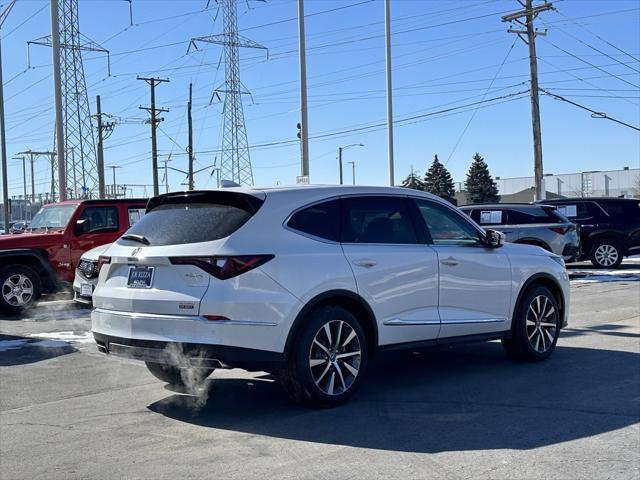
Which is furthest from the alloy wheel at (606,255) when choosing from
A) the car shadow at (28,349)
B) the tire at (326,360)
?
the tire at (326,360)

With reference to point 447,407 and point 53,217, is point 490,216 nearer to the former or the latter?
point 53,217

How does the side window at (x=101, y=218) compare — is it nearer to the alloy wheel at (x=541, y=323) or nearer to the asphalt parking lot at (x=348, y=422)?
the asphalt parking lot at (x=348, y=422)

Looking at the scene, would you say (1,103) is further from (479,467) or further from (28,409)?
(479,467)

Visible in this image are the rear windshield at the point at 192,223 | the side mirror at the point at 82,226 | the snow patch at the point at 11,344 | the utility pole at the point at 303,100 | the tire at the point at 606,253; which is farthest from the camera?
the utility pole at the point at 303,100

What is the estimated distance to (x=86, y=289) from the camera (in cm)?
1059

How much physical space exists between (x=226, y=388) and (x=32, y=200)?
94467 millimetres

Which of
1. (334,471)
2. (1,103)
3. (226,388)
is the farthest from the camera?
(1,103)

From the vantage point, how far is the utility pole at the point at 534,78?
30.7 meters

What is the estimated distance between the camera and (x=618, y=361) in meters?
7.89

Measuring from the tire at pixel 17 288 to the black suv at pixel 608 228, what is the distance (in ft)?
45.6

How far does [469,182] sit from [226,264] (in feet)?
261

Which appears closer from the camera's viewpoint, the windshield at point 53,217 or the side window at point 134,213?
the windshield at point 53,217

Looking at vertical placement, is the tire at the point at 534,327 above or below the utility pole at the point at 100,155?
below

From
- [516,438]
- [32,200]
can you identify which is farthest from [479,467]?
[32,200]
